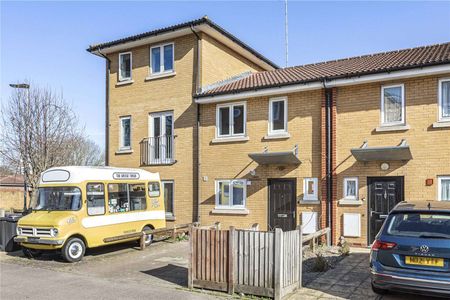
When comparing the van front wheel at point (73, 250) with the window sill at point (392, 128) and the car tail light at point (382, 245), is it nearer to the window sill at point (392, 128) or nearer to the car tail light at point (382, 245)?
the car tail light at point (382, 245)

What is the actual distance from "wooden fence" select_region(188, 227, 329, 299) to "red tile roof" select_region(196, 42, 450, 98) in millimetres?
6386

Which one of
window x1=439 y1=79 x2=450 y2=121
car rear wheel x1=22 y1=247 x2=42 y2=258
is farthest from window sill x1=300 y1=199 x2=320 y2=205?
car rear wheel x1=22 y1=247 x2=42 y2=258

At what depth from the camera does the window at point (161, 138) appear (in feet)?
53.2

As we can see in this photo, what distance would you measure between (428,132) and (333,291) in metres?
6.05

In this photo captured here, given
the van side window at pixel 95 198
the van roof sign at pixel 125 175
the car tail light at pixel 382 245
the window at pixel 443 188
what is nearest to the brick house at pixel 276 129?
the window at pixel 443 188

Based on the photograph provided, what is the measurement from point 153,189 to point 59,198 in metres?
3.27

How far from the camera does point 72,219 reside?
442 inches

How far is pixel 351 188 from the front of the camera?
40.5 ft

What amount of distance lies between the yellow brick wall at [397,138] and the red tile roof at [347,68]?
1.82 ft

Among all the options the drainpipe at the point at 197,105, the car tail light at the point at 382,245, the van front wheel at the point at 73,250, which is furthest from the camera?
the drainpipe at the point at 197,105

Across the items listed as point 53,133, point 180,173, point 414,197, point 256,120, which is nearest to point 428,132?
point 414,197

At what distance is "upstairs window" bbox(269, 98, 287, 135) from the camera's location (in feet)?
45.1

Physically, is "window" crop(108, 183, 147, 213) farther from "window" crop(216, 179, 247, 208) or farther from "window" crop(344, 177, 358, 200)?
"window" crop(344, 177, 358, 200)

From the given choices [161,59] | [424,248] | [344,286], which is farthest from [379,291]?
[161,59]
